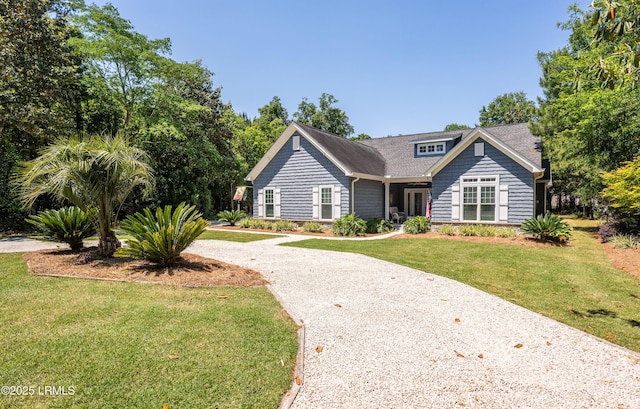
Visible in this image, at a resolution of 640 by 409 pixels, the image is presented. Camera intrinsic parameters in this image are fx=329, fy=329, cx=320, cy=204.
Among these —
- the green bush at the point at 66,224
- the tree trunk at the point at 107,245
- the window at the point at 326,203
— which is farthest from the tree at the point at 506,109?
the green bush at the point at 66,224

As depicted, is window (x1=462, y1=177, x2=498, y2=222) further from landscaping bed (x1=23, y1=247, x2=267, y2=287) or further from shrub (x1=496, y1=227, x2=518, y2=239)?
landscaping bed (x1=23, y1=247, x2=267, y2=287)

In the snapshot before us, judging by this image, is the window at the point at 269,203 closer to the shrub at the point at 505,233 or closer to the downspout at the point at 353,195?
the downspout at the point at 353,195

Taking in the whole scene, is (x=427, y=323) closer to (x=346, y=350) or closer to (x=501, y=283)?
(x=346, y=350)

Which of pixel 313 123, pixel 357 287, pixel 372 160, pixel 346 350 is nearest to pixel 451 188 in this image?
pixel 372 160

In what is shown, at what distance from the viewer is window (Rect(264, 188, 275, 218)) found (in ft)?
64.0

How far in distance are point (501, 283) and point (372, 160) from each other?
14106 mm

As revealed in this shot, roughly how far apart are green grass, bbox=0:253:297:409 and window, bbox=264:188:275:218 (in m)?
13.8

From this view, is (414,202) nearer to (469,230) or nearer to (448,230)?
(448,230)

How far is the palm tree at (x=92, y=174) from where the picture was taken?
713cm

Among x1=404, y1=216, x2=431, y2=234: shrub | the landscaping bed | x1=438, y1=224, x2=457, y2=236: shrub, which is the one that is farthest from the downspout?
Answer: the landscaping bed

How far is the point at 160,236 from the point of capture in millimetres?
6832

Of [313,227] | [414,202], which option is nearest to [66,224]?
[313,227]

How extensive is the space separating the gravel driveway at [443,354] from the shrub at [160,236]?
7.96 ft

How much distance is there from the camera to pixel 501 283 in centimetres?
715
